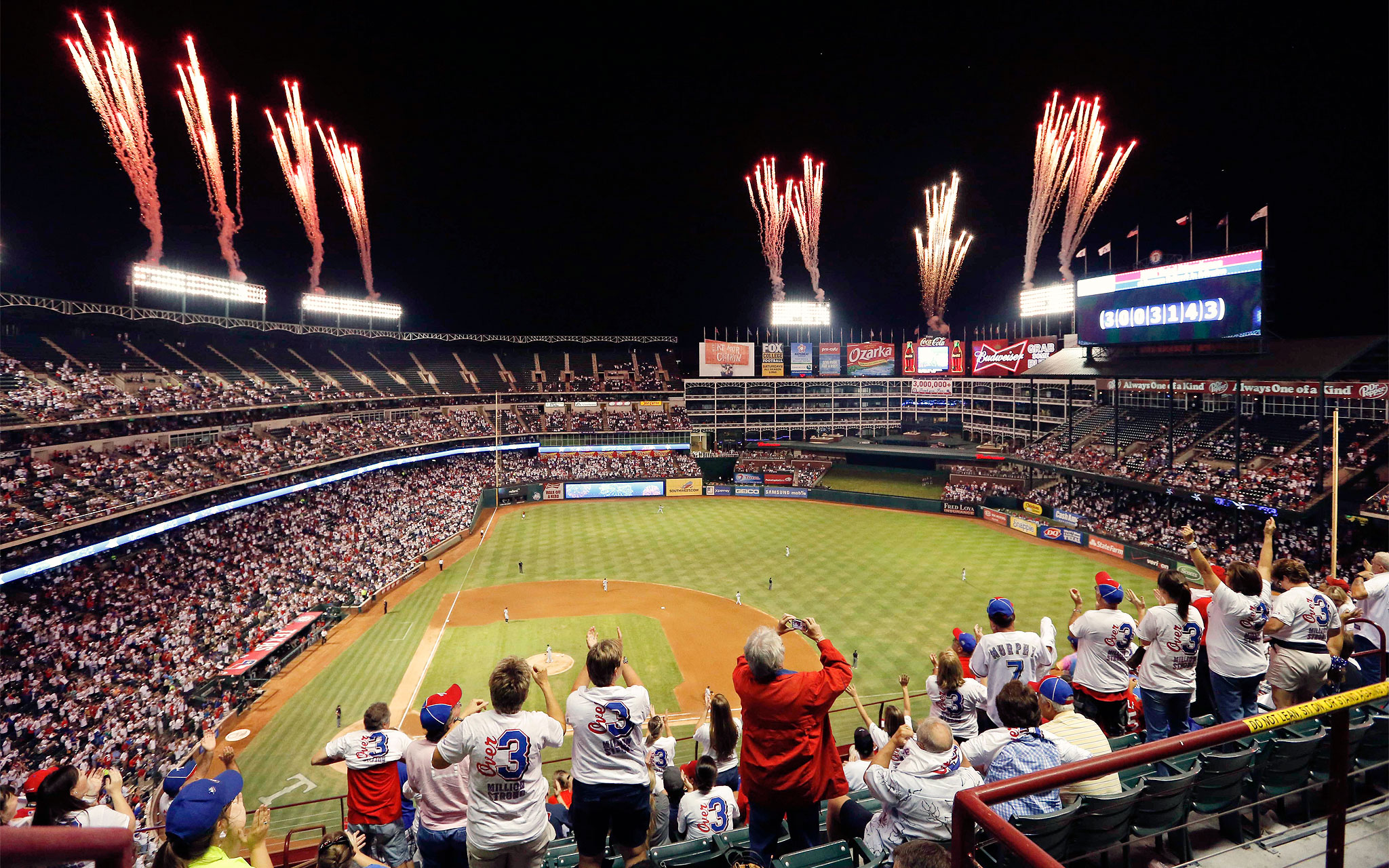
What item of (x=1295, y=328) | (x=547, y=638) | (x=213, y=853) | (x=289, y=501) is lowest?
(x=547, y=638)

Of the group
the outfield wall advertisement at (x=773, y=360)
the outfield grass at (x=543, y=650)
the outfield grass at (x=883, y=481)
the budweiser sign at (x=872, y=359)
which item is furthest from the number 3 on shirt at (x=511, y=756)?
the budweiser sign at (x=872, y=359)

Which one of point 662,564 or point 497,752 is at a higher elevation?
point 497,752

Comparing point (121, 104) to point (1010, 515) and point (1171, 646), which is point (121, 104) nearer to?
point (1171, 646)

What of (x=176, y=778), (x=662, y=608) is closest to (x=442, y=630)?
(x=662, y=608)

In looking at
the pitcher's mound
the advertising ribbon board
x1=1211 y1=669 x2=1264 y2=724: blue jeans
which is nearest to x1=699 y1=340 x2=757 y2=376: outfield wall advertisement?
the pitcher's mound

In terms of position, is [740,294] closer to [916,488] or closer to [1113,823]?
[916,488]

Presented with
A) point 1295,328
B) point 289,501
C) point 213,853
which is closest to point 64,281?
point 289,501

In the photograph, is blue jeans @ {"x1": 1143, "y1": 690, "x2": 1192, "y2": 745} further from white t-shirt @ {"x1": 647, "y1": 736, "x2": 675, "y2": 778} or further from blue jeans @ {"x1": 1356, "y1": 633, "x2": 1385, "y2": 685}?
white t-shirt @ {"x1": 647, "y1": 736, "x2": 675, "y2": 778}
